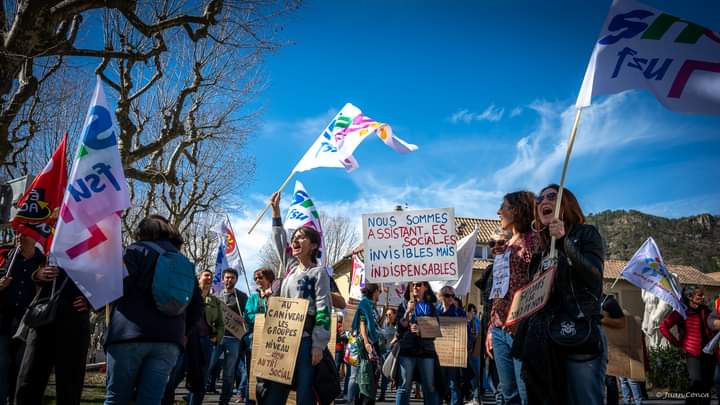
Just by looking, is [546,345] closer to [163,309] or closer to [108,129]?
[163,309]

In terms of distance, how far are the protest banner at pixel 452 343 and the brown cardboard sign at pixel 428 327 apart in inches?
20.0

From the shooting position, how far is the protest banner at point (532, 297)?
3.67 metres

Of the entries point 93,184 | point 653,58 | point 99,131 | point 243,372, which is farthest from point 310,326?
point 243,372

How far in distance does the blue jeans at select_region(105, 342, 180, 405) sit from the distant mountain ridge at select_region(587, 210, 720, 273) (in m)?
134

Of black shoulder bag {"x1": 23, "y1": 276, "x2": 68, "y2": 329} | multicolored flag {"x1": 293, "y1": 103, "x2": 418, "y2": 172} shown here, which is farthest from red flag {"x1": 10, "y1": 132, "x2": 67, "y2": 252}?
multicolored flag {"x1": 293, "y1": 103, "x2": 418, "y2": 172}

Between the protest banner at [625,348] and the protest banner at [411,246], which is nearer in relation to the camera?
the protest banner at [625,348]

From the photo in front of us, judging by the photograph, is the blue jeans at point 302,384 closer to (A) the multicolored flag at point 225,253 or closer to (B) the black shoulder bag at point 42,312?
(B) the black shoulder bag at point 42,312

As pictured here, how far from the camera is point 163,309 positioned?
13.1 feet

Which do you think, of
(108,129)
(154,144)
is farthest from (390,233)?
(154,144)

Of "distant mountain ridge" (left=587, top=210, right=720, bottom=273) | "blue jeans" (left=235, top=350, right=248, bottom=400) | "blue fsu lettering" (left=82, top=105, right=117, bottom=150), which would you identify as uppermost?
"distant mountain ridge" (left=587, top=210, right=720, bottom=273)

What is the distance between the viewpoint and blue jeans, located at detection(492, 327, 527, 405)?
463 cm

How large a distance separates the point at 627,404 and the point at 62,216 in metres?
10.2

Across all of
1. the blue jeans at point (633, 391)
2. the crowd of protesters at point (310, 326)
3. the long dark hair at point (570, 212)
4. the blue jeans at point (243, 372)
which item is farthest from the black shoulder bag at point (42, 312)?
the blue jeans at point (633, 391)

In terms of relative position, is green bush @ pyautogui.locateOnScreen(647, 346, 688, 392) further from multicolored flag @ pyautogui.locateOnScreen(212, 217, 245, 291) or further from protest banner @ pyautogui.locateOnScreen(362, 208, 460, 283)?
multicolored flag @ pyautogui.locateOnScreen(212, 217, 245, 291)
